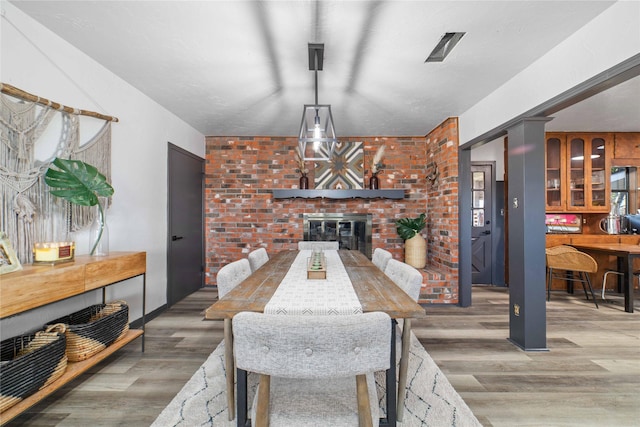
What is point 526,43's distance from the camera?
2070 millimetres

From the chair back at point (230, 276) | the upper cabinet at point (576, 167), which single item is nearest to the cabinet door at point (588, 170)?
the upper cabinet at point (576, 167)

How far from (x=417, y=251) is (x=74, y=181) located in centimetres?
377

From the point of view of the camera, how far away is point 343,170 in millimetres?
4488

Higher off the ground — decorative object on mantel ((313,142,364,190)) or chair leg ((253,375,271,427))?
decorative object on mantel ((313,142,364,190))

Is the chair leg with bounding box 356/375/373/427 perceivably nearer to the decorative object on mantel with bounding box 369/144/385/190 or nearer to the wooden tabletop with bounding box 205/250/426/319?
the wooden tabletop with bounding box 205/250/426/319

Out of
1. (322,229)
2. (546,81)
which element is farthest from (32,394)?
(546,81)

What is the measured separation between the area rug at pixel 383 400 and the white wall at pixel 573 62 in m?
2.24

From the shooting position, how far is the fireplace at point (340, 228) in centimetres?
451

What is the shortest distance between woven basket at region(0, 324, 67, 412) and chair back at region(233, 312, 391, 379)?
1344mm

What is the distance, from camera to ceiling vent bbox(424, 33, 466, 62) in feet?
Result: 6.49

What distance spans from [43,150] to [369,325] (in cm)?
240

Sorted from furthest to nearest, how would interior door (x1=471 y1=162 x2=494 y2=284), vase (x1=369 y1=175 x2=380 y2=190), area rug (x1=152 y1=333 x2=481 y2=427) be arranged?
interior door (x1=471 y1=162 x2=494 y2=284) < vase (x1=369 y1=175 x2=380 y2=190) < area rug (x1=152 y1=333 x2=481 y2=427)

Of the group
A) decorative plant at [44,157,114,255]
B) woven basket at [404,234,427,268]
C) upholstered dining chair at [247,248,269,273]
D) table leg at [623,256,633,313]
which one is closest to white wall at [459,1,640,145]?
woven basket at [404,234,427,268]

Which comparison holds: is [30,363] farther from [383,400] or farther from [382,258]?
[382,258]
